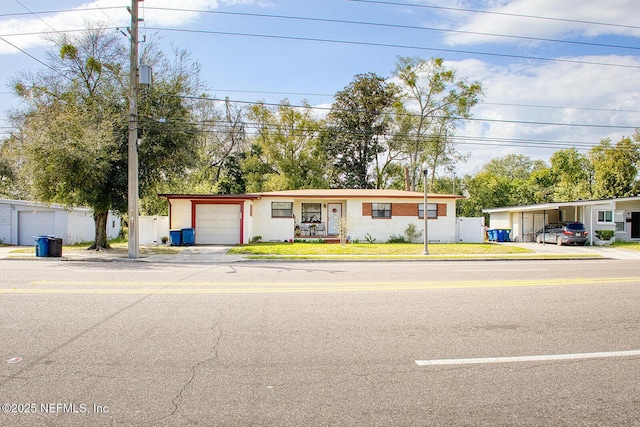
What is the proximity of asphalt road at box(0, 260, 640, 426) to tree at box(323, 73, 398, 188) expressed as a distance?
4128 cm

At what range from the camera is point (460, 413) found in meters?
3.56

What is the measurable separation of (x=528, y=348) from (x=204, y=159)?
40.5 m

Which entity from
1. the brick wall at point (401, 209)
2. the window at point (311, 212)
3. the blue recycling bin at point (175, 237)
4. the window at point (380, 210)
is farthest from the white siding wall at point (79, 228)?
the brick wall at point (401, 209)

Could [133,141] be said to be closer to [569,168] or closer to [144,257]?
[144,257]

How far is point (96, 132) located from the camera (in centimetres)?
1856

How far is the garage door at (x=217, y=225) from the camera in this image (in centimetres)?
2592

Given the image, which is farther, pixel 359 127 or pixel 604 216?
pixel 359 127

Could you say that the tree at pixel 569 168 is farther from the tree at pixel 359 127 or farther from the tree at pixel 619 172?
the tree at pixel 359 127

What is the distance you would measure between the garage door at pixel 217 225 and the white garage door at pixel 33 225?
31.1ft

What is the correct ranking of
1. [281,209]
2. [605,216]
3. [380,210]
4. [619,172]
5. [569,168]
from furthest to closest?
[569,168]
[619,172]
[605,216]
[380,210]
[281,209]

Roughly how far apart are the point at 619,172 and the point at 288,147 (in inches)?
1353

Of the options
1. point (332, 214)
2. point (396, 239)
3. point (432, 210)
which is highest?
point (432, 210)

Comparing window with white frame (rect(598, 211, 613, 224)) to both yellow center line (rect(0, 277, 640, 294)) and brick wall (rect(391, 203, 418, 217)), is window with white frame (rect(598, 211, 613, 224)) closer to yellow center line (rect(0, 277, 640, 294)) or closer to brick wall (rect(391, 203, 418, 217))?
brick wall (rect(391, 203, 418, 217))

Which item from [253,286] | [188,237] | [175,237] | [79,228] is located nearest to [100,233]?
[175,237]
